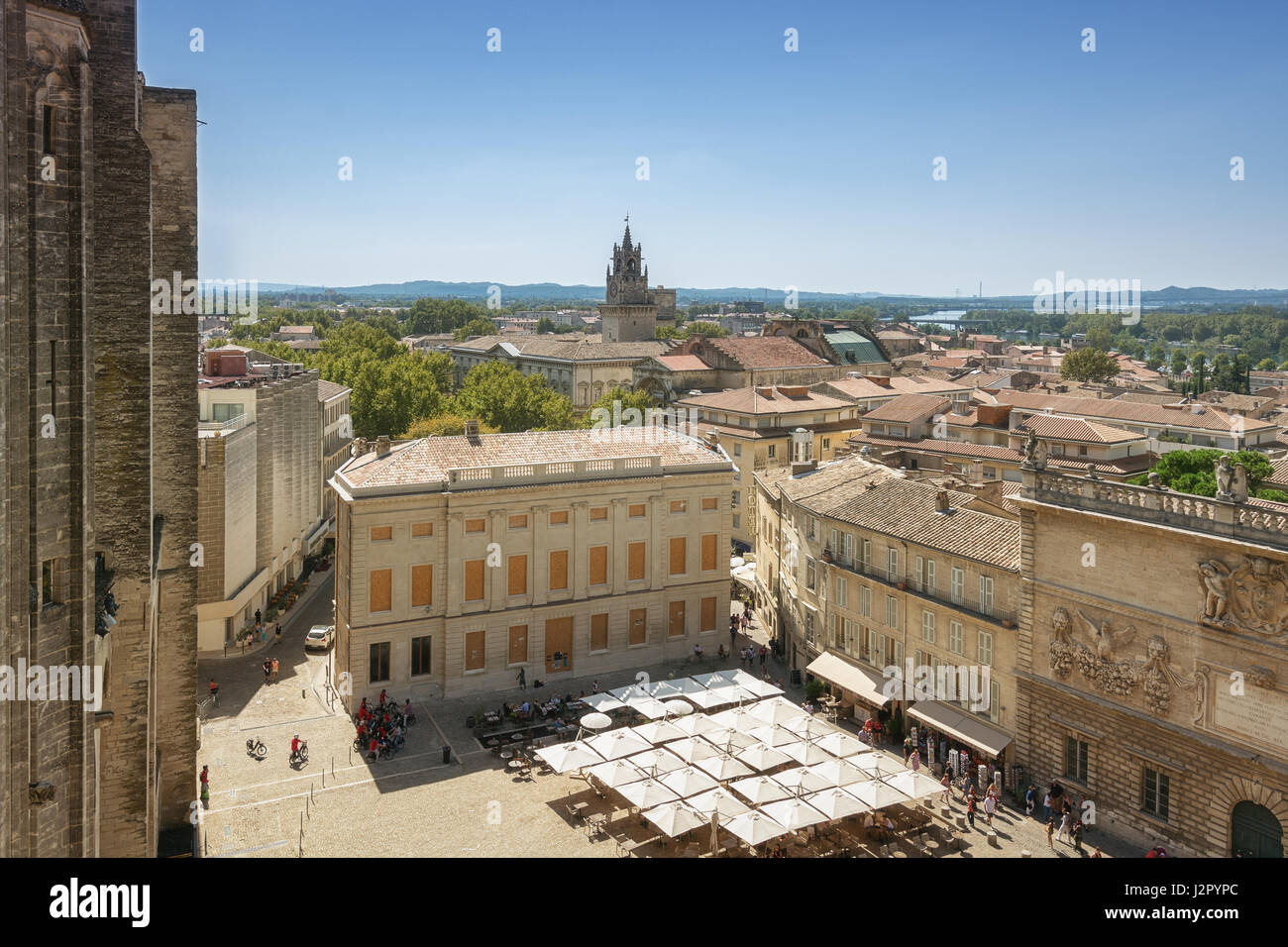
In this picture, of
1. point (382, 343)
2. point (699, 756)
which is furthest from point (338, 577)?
point (382, 343)

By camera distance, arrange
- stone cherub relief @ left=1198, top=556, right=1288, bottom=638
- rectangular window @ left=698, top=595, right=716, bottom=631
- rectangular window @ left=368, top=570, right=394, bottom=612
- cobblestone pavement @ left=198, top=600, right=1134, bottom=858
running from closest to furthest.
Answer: stone cherub relief @ left=1198, top=556, right=1288, bottom=638 → cobblestone pavement @ left=198, top=600, right=1134, bottom=858 → rectangular window @ left=368, top=570, right=394, bottom=612 → rectangular window @ left=698, top=595, right=716, bottom=631

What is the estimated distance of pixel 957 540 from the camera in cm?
3847

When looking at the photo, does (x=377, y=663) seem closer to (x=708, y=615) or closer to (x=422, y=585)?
(x=422, y=585)

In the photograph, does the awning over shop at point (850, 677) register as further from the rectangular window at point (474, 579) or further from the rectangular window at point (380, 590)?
the rectangular window at point (380, 590)

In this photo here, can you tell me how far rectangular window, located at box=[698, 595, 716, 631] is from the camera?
162 ft

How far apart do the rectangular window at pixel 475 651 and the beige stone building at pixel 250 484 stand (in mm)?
11696

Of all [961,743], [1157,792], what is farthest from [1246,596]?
[961,743]

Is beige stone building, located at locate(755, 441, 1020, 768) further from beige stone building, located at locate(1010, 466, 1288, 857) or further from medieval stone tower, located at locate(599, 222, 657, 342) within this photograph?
medieval stone tower, located at locate(599, 222, 657, 342)

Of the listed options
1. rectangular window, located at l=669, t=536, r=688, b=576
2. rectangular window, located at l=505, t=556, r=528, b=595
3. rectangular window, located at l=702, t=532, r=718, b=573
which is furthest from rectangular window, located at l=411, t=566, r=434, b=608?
rectangular window, located at l=702, t=532, r=718, b=573

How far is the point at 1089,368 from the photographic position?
543 feet

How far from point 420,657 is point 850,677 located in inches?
719

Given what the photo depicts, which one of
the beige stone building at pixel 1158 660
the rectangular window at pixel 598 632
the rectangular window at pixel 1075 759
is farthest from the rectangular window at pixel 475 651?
the rectangular window at pixel 1075 759

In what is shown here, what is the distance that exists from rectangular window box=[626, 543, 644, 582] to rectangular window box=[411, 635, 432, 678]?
9878 millimetres
